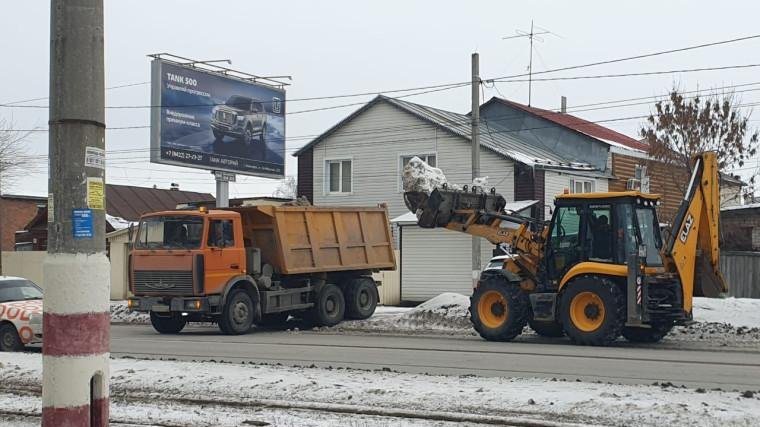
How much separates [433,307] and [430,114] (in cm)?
1528

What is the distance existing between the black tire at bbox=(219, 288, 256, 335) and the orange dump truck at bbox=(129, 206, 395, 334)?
0.02 meters

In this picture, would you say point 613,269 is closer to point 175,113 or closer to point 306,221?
point 306,221

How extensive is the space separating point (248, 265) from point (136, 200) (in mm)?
30045

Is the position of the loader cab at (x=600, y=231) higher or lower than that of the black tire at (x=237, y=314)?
higher

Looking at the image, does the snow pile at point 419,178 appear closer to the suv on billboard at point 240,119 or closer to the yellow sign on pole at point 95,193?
the yellow sign on pole at point 95,193

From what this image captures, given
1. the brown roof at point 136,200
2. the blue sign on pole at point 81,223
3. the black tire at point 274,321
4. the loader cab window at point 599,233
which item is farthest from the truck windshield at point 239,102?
the blue sign on pole at point 81,223

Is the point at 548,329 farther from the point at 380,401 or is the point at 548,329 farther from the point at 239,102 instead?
the point at 239,102

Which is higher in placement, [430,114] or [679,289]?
[430,114]

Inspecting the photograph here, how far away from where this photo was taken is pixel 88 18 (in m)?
5.65

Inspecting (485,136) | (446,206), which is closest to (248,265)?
(446,206)

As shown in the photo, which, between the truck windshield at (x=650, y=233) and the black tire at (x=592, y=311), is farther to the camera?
the truck windshield at (x=650, y=233)

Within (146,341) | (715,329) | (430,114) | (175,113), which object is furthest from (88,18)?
(430,114)

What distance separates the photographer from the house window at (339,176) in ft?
124

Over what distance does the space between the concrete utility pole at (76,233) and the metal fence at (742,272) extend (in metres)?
23.7
